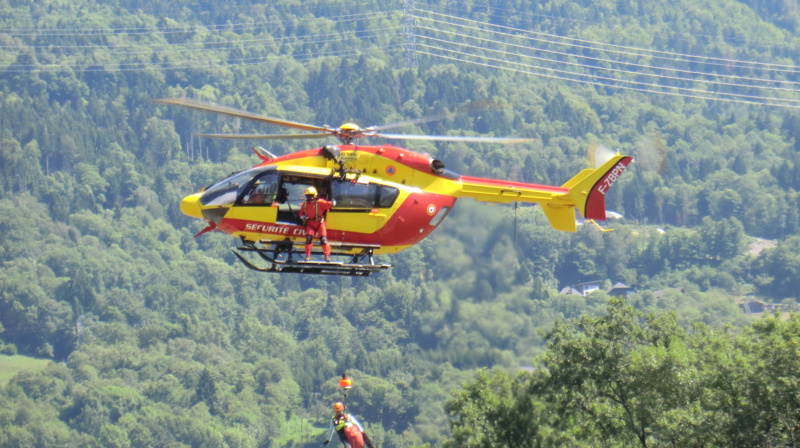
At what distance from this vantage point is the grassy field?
144125 millimetres

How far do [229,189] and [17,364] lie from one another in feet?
384

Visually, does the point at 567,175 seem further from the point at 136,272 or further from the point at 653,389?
the point at 653,389

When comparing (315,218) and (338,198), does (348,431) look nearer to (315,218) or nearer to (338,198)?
(315,218)

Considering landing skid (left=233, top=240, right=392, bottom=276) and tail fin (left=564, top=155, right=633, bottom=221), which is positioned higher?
tail fin (left=564, top=155, right=633, bottom=221)

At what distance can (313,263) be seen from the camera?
117ft

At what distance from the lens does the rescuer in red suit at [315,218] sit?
3619 cm

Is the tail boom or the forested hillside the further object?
the forested hillside

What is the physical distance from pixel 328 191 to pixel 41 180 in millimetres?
163090

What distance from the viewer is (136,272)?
173m

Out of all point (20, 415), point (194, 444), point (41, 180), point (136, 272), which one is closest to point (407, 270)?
point (194, 444)

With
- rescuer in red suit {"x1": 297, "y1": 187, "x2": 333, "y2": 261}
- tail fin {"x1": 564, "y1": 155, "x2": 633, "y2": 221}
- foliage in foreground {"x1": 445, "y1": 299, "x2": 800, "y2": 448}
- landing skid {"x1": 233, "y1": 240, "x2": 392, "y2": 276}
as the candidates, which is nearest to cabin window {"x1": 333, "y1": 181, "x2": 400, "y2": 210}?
rescuer in red suit {"x1": 297, "y1": 187, "x2": 333, "y2": 261}

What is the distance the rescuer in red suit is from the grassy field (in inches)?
4357

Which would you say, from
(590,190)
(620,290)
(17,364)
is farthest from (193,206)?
(17,364)

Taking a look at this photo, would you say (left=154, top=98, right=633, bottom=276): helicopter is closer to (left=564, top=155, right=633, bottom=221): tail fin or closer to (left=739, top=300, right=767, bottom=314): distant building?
(left=564, top=155, right=633, bottom=221): tail fin
